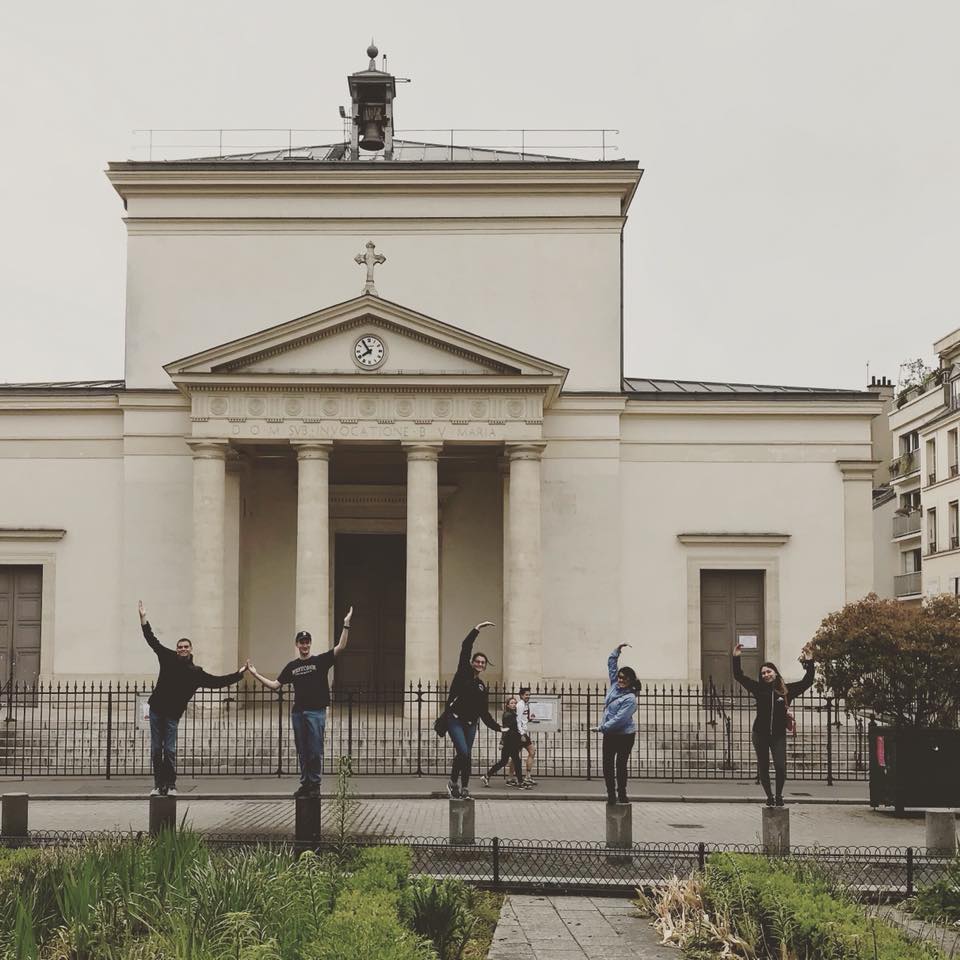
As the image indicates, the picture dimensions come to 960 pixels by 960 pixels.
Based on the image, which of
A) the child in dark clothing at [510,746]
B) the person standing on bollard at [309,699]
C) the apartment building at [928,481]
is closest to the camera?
the person standing on bollard at [309,699]

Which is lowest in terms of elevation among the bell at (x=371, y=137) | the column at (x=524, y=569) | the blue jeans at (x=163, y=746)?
the blue jeans at (x=163, y=746)

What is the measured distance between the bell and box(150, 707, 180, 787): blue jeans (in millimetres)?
24981

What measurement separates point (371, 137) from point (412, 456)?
12479 mm

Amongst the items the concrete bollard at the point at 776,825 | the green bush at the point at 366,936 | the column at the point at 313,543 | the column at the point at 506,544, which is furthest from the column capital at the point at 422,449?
the green bush at the point at 366,936

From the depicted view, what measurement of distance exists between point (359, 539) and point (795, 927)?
25814mm

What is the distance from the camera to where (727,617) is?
32156 mm

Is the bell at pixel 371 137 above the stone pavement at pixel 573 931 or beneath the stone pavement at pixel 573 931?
above

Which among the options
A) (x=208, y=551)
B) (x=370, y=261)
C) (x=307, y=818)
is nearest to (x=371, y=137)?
(x=370, y=261)

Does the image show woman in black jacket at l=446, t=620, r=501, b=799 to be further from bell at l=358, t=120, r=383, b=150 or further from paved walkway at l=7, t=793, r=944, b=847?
bell at l=358, t=120, r=383, b=150

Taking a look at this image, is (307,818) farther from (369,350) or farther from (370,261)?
(370,261)

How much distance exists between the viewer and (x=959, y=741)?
17.2m

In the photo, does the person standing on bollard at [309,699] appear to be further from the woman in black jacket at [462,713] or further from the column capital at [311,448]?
Result: the column capital at [311,448]

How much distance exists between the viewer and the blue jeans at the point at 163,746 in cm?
1506

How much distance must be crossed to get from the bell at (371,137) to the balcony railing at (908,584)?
3588 cm
